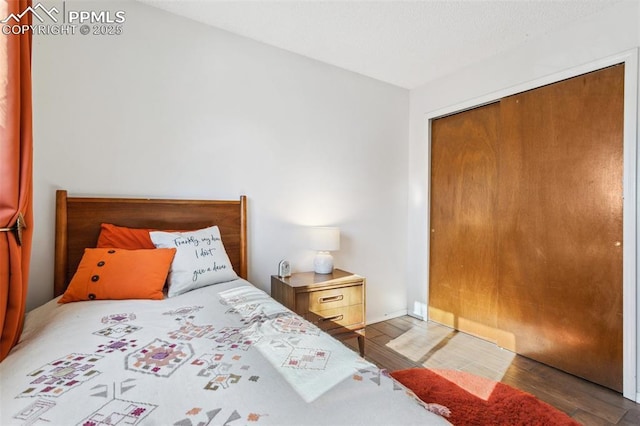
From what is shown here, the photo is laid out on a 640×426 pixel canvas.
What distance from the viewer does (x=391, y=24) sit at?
227 centimetres

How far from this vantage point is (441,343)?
2721 mm

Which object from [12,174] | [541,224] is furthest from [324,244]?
[12,174]

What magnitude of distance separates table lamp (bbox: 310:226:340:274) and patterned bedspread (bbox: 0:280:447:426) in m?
1.26

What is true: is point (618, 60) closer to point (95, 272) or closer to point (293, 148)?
point (293, 148)

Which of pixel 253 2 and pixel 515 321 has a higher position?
pixel 253 2

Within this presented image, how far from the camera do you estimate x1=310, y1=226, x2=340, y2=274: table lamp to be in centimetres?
253

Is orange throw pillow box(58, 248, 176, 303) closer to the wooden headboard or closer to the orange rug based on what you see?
the wooden headboard

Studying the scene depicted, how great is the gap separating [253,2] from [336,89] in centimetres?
111

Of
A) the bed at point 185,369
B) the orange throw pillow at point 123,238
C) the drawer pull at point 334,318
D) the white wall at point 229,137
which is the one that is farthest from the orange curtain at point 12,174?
the drawer pull at point 334,318

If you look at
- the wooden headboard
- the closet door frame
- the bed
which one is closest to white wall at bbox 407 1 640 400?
the closet door frame

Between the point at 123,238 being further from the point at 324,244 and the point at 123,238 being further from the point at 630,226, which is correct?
the point at 630,226

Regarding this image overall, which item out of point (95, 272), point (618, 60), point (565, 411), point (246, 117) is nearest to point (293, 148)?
point (246, 117)

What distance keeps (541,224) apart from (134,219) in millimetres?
2969

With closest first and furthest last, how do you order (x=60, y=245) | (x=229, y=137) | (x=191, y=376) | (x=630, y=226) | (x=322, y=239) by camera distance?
(x=191, y=376) < (x=60, y=245) < (x=630, y=226) < (x=229, y=137) < (x=322, y=239)
